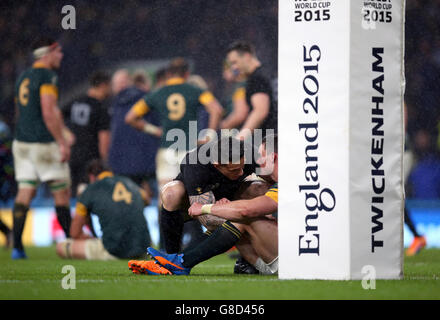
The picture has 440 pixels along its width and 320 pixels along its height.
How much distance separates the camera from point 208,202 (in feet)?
16.5

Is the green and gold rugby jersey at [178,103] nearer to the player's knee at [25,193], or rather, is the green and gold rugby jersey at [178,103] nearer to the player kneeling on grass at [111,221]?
the player kneeling on grass at [111,221]

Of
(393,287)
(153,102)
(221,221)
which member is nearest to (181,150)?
(153,102)

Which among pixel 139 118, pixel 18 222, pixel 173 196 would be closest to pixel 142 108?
pixel 139 118

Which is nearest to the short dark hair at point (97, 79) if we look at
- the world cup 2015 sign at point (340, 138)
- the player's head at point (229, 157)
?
the player's head at point (229, 157)

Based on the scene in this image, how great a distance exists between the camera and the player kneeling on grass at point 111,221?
6.88 metres

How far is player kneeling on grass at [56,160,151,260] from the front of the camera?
6875mm

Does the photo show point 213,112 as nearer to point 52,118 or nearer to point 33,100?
point 52,118

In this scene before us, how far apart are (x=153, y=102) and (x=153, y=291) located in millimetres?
4151

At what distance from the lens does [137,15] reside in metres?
15.5

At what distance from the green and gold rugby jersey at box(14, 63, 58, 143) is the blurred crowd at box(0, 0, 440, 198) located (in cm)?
591

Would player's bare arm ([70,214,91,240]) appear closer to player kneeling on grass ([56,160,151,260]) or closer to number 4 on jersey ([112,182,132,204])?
player kneeling on grass ([56,160,151,260])

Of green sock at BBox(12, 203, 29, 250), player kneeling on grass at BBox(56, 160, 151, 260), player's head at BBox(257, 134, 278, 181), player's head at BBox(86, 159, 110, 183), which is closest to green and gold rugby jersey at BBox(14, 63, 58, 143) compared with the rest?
green sock at BBox(12, 203, 29, 250)

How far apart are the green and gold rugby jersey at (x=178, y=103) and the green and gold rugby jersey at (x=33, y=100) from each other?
1071 mm
